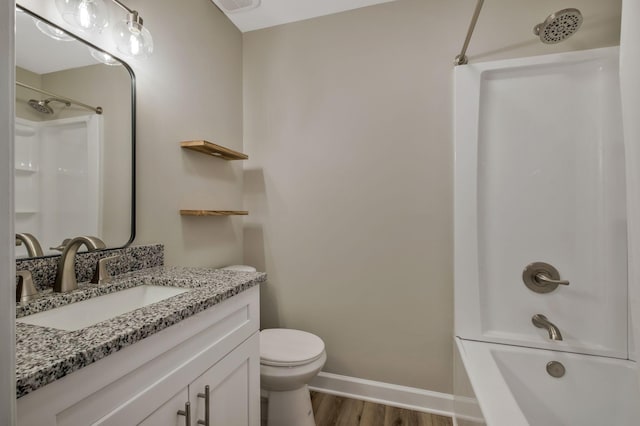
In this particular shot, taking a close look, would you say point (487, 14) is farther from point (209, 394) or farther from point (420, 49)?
point (209, 394)

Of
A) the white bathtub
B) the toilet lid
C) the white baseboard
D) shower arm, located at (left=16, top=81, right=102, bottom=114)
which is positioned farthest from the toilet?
shower arm, located at (left=16, top=81, right=102, bottom=114)

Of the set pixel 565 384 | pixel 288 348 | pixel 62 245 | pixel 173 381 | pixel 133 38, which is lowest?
pixel 565 384

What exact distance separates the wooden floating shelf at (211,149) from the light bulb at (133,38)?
0.42 m

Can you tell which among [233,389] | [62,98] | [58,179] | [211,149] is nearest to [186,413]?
[233,389]

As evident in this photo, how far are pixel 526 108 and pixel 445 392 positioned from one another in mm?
1669

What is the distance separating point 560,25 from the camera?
1206 millimetres

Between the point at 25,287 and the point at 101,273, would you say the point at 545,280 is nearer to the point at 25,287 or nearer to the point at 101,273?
the point at 101,273

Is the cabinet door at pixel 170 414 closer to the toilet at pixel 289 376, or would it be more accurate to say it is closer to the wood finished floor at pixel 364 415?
the toilet at pixel 289 376

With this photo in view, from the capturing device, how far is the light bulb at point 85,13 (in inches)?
39.7

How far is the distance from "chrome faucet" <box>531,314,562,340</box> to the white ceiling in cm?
203

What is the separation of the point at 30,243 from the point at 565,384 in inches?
89.4

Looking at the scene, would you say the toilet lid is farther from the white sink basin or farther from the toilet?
the white sink basin

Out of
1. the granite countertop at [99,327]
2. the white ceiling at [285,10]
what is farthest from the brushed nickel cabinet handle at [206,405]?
the white ceiling at [285,10]

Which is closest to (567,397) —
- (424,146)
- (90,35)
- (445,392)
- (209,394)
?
(445,392)
